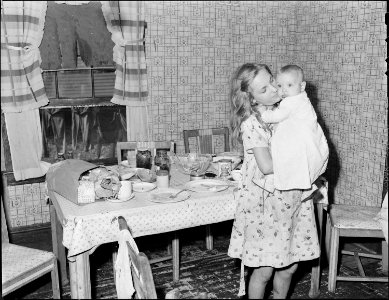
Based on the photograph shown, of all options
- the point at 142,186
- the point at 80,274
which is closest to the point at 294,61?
the point at 142,186

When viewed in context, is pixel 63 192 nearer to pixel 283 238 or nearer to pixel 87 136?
pixel 283 238

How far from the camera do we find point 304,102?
155 centimetres

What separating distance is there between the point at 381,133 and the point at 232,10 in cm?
140

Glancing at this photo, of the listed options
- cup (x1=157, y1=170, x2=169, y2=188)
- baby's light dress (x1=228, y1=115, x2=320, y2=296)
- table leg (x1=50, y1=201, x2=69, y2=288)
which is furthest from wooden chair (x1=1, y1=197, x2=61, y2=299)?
baby's light dress (x1=228, y1=115, x2=320, y2=296)

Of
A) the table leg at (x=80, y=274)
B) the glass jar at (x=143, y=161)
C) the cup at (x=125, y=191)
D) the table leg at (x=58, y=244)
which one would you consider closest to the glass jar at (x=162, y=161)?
the glass jar at (x=143, y=161)

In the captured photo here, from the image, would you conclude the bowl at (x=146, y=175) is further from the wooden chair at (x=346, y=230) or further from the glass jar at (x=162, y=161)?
the wooden chair at (x=346, y=230)

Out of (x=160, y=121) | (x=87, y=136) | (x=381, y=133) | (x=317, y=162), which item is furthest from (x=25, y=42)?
(x=381, y=133)

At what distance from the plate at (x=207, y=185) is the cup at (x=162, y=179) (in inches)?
3.8

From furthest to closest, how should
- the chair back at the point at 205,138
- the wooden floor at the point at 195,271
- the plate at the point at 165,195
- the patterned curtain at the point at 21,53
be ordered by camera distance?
the chair back at the point at 205,138 < the patterned curtain at the point at 21,53 < the wooden floor at the point at 195,271 < the plate at the point at 165,195

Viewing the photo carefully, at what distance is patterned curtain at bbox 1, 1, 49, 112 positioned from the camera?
108 inches

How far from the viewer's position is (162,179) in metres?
2.11

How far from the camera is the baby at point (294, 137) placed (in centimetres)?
152

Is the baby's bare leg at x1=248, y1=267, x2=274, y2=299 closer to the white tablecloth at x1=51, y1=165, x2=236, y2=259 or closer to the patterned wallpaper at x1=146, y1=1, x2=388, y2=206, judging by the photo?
the white tablecloth at x1=51, y1=165, x2=236, y2=259

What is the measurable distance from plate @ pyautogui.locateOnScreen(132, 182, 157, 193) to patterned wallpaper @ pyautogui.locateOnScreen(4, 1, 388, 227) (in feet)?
3.83
